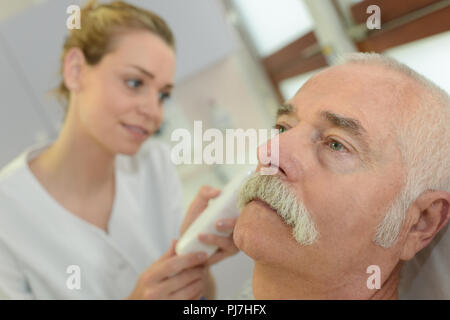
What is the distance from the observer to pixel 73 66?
1263 mm

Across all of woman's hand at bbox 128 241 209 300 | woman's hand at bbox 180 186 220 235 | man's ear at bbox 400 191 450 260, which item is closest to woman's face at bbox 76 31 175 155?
woman's hand at bbox 180 186 220 235

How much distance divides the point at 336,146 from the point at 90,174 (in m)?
0.89

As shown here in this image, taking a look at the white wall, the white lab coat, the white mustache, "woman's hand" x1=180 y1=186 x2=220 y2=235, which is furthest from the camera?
the white wall

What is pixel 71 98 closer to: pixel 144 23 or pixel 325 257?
pixel 144 23

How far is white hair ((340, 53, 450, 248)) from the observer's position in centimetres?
76

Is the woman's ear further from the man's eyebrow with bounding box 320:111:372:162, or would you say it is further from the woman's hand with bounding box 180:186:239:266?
the man's eyebrow with bounding box 320:111:372:162

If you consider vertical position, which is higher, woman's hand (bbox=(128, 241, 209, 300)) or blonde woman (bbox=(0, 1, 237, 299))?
blonde woman (bbox=(0, 1, 237, 299))

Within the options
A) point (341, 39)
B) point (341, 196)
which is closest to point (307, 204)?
point (341, 196)

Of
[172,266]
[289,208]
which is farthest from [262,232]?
[172,266]

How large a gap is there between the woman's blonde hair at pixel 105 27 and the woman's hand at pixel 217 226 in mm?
558

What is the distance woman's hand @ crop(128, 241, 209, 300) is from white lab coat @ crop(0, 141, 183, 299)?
299mm

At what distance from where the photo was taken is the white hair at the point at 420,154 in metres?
0.76

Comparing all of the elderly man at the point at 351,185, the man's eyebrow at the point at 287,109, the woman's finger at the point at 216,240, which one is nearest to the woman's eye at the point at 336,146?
the elderly man at the point at 351,185

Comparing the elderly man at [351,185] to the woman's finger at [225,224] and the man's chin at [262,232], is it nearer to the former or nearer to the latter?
the man's chin at [262,232]
